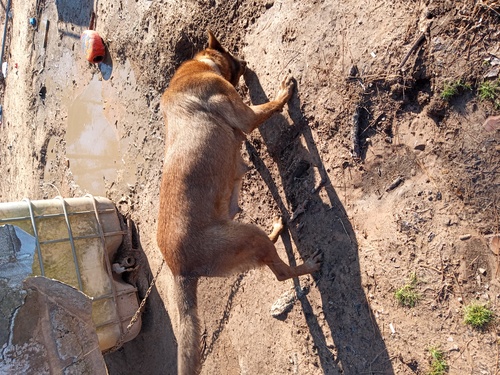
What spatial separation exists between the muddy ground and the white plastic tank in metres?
0.51

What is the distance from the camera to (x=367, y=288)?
3736 millimetres

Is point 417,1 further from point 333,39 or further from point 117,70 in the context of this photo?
point 117,70

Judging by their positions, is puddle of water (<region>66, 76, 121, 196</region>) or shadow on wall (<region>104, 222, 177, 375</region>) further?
puddle of water (<region>66, 76, 121, 196</region>)

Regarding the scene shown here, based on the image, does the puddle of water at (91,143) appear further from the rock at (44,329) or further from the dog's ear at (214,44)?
the rock at (44,329)

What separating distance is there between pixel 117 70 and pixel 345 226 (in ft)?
15.3

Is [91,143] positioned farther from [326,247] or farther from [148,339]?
[326,247]

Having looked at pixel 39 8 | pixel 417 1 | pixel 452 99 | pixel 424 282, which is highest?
pixel 39 8

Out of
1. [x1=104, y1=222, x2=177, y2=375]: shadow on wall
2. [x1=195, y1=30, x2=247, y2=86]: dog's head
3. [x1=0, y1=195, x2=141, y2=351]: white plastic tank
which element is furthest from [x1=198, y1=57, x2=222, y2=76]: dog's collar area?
[x1=104, y1=222, x2=177, y2=375]: shadow on wall

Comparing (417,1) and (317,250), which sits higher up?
(417,1)

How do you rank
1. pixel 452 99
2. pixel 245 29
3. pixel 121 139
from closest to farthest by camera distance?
pixel 452 99
pixel 245 29
pixel 121 139

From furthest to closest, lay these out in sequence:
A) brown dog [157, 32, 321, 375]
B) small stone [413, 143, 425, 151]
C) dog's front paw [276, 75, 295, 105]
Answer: dog's front paw [276, 75, 295, 105] < brown dog [157, 32, 321, 375] < small stone [413, 143, 425, 151]

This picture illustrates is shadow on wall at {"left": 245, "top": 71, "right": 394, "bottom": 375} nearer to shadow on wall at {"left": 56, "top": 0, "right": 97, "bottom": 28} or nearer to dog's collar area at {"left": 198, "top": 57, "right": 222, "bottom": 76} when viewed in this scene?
dog's collar area at {"left": 198, "top": 57, "right": 222, "bottom": 76}

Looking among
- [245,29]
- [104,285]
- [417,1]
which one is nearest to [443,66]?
[417,1]

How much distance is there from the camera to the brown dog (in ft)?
12.0
